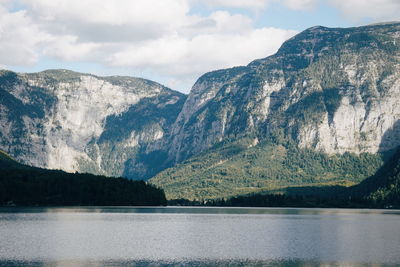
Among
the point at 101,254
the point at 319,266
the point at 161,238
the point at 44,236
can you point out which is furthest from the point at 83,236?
the point at 319,266

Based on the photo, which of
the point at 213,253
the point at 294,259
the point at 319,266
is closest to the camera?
the point at 319,266

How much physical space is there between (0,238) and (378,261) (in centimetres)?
7344

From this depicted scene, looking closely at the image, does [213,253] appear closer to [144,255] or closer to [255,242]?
[144,255]

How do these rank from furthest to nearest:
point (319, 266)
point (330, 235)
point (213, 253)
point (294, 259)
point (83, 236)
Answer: point (330, 235)
point (83, 236)
point (213, 253)
point (294, 259)
point (319, 266)

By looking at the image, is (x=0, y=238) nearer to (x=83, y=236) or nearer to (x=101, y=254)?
(x=83, y=236)

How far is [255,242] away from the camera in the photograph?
442ft

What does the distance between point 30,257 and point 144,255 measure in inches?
750

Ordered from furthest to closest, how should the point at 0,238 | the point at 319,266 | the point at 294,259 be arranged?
the point at 0,238, the point at 294,259, the point at 319,266

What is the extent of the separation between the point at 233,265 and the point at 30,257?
108 feet

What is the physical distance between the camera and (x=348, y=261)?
104250 mm

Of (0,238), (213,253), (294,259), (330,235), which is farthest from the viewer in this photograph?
(330,235)

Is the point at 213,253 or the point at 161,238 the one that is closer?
the point at 213,253

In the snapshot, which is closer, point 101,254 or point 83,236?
point 101,254

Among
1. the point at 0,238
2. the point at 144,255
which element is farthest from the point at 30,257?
the point at 0,238
